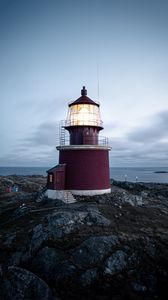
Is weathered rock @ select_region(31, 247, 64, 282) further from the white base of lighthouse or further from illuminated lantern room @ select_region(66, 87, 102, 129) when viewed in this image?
illuminated lantern room @ select_region(66, 87, 102, 129)

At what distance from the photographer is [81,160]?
2538cm

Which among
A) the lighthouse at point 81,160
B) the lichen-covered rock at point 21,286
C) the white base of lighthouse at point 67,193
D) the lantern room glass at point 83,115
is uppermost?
the lantern room glass at point 83,115

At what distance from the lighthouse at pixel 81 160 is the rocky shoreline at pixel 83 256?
16.7 ft

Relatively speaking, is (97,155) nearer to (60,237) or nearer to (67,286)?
(60,237)

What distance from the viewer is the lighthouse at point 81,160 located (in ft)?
82.7

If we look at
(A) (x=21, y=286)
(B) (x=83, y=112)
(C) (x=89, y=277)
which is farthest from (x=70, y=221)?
(B) (x=83, y=112)

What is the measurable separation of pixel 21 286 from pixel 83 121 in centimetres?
1663

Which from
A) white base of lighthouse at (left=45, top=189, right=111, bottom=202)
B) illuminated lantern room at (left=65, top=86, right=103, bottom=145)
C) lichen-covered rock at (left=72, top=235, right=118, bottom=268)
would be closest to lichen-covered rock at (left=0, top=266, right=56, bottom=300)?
lichen-covered rock at (left=72, top=235, right=118, bottom=268)

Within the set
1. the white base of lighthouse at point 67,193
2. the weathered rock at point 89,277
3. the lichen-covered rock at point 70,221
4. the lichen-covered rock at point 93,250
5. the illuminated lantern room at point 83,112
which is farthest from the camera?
the illuminated lantern room at point 83,112

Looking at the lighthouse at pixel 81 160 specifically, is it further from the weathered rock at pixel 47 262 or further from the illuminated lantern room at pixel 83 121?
the weathered rock at pixel 47 262

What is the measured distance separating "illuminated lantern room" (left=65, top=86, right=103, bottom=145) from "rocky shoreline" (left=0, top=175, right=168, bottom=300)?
7.89 m

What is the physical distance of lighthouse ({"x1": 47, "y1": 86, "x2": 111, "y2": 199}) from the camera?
25220 mm

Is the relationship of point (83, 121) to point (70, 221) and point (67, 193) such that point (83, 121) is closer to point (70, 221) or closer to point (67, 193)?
point (67, 193)

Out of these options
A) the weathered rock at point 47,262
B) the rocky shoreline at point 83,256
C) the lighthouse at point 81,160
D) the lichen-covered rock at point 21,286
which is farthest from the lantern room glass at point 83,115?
the lichen-covered rock at point 21,286
